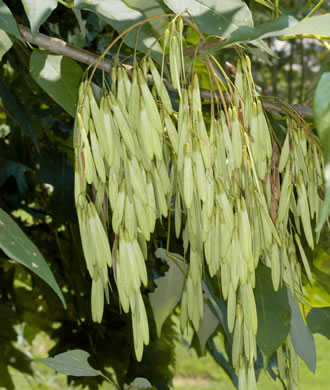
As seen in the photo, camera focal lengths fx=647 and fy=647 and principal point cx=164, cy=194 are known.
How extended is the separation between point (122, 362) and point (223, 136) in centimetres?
48

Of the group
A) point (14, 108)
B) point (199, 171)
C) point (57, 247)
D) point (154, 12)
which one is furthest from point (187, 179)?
point (57, 247)

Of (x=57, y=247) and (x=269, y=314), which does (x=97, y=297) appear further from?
(x=57, y=247)

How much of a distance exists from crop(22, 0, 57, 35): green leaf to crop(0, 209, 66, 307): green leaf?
0.35 ft

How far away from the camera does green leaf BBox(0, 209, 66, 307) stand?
0.33 meters

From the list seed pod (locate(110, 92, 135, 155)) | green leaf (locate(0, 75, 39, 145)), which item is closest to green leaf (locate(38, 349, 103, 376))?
seed pod (locate(110, 92, 135, 155))

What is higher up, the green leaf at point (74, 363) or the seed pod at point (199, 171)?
the seed pod at point (199, 171)

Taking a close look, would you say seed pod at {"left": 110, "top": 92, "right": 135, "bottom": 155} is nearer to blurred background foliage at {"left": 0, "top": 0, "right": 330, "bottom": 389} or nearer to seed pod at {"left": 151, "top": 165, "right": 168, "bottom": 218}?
seed pod at {"left": 151, "top": 165, "right": 168, "bottom": 218}

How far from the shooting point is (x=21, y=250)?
34cm

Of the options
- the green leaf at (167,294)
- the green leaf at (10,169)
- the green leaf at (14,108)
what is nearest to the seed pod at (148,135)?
the green leaf at (167,294)

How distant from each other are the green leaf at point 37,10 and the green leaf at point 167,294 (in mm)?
207

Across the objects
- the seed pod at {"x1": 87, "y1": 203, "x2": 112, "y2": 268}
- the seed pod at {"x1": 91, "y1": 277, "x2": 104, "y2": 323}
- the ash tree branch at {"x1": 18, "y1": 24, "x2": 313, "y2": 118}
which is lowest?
the seed pod at {"x1": 91, "y1": 277, "x2": 104, "y2": 323}

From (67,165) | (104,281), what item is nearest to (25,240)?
(104,281)

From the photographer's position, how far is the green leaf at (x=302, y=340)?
45cm

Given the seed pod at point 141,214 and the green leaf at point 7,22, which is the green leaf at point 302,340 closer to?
the seed pod at point 141,214
